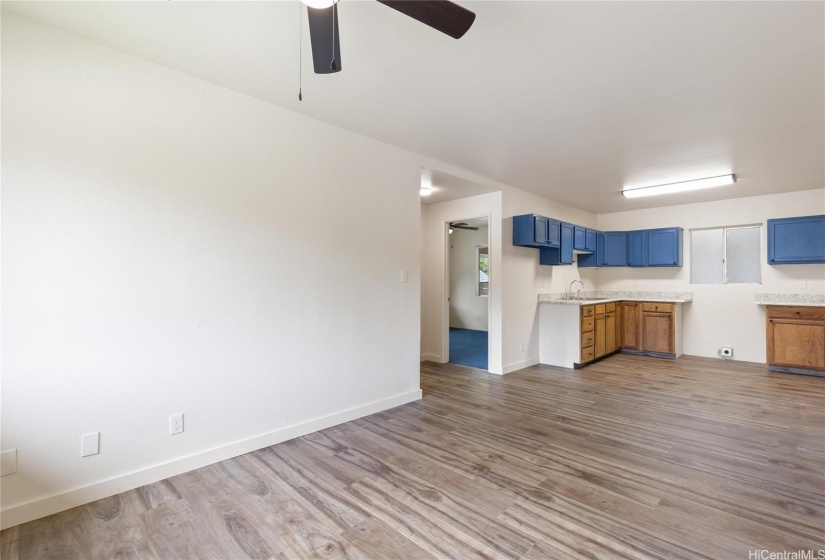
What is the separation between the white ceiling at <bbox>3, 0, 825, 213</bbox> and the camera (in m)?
1.92

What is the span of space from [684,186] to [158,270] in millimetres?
5840

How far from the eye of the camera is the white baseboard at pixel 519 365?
5159 mm

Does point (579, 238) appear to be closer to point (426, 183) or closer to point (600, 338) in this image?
point (600, 338)

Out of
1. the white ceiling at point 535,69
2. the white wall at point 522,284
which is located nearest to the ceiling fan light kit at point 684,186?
the white ceiling at point 535,69

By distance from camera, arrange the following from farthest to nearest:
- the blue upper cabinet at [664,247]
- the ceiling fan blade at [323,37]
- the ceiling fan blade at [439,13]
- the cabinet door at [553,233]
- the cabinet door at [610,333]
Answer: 1. the blue upper cabinet at [664,247]
2. the cabinet door at [610,333]
3. the cabinet door at [553,233]
4. the ceiling fan blade at [323,37]
5. the ceiling fan blade at [439,13]

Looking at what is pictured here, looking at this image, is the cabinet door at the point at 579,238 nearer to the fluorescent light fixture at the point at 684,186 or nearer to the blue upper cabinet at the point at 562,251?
the blue upper cabinet at the point at 562,251

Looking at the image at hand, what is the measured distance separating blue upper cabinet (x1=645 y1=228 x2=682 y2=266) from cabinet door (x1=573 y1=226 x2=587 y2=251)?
3.78 ft

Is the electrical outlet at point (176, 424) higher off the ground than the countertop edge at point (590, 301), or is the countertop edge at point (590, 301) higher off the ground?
the countertop edge at point (590, 301)

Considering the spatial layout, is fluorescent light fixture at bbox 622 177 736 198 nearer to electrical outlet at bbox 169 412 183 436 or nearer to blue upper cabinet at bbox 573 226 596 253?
blue upper cabinet at bbox 573 226 596 253

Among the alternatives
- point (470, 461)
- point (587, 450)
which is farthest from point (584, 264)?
point (470, 461)

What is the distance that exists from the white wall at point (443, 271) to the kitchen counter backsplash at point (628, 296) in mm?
1167

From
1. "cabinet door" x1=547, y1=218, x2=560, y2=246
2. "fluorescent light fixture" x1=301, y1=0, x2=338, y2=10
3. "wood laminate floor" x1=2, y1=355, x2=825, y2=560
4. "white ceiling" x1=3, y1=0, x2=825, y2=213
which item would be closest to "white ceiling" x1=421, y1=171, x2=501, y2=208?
"white ceiling" x1=3, y1=0, x2=825, y2=213

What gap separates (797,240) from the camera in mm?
5332

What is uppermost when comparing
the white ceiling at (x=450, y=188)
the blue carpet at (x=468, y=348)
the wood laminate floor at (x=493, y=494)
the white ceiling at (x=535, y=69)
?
the white ceiling at (x=535, y=69)
